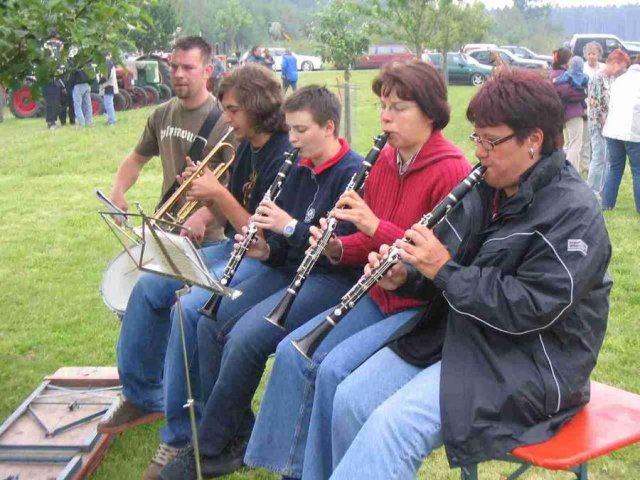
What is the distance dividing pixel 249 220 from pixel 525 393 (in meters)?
1.60

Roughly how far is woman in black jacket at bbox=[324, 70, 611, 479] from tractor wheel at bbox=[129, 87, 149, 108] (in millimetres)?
19423

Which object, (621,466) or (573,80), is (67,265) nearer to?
(621,466)

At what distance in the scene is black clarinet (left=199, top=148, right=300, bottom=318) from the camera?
138 inches

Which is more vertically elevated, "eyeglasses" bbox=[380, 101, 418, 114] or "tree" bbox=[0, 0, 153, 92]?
"tree" bbox=[0, 0, 153, 92]

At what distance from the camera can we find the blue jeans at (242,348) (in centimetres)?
326

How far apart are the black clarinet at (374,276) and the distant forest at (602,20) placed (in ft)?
288

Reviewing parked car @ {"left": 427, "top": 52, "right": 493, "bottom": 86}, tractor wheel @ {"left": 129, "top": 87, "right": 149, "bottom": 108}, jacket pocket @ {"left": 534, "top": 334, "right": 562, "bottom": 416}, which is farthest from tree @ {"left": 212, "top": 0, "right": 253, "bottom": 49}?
jacket pocket @ {"left": 534, "top": 334, "right": 562, "bottom": 416}

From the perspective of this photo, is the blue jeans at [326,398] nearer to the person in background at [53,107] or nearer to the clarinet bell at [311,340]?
the clarinet bell at [311,340]

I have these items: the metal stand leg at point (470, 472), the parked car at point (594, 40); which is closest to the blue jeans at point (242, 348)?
the metal stand leg at point (470, 472)

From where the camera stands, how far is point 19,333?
5484 mm

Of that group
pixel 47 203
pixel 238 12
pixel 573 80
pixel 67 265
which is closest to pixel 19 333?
pixel 67 265

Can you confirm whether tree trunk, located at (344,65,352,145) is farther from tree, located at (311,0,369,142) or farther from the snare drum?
tree, located at (311,0,369,142)

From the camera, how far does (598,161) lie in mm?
9047

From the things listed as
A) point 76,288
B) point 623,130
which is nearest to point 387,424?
point 76,288
